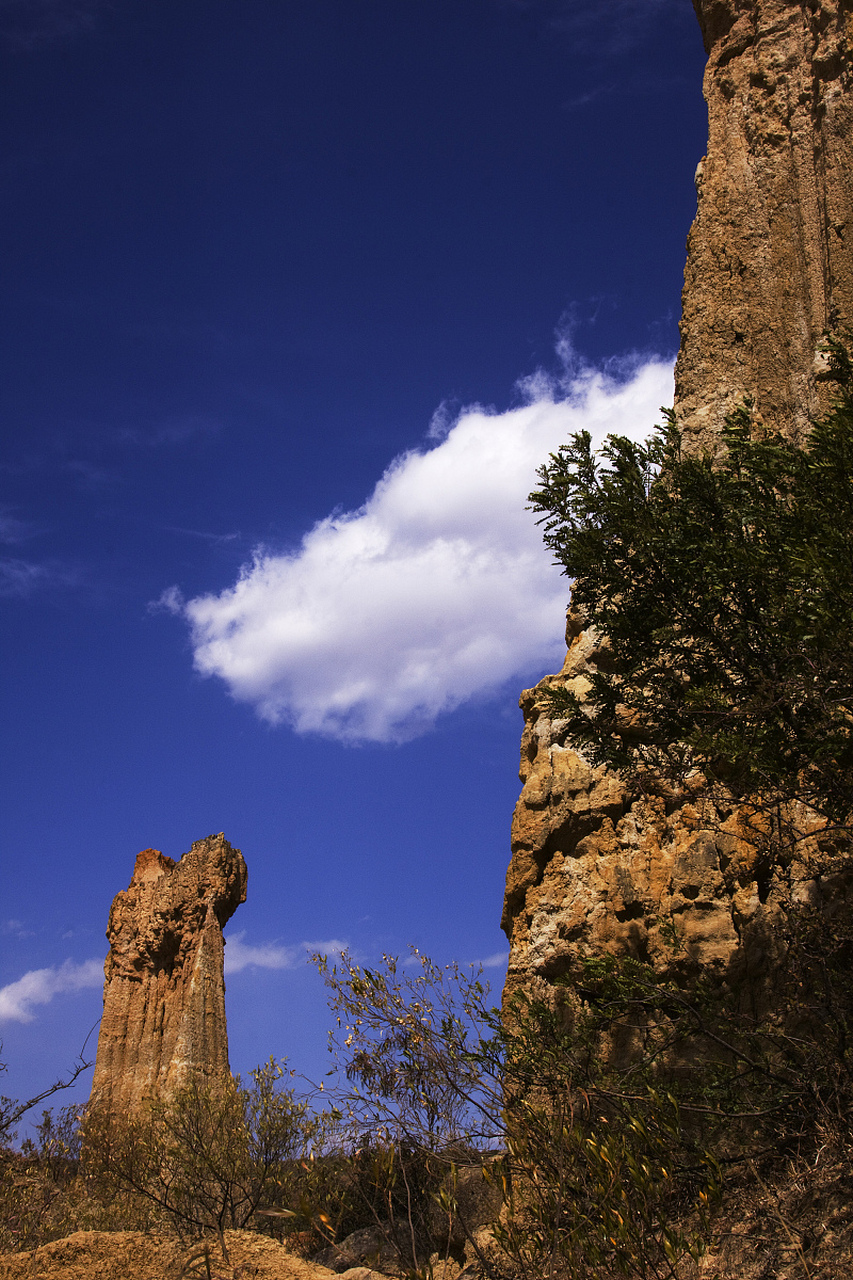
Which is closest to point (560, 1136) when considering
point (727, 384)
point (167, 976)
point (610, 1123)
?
point (610, 1123)

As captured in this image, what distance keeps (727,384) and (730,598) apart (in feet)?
16.3

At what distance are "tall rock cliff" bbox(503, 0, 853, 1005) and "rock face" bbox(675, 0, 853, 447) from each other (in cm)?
2

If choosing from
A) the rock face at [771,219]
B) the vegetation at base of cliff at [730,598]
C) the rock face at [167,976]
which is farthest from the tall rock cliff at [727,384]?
the rock face at [167,976]

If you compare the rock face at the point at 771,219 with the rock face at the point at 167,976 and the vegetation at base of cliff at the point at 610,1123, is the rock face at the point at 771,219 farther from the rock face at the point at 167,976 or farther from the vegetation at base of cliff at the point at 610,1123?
the rock face at the point at 167,976

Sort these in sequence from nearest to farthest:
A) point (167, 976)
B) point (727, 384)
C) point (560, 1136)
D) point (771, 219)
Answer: point (560, 1136), point (727, 384), point (771, 219), point (167, 976)

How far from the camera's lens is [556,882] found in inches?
426

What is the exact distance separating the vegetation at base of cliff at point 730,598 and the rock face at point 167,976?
46.1 ft

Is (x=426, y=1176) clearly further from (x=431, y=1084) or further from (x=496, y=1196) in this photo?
(x=431, y=1084)

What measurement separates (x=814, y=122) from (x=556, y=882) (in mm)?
10738

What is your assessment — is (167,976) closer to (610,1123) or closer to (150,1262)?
(150,1262)

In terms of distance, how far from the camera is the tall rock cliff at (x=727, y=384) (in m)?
9.40

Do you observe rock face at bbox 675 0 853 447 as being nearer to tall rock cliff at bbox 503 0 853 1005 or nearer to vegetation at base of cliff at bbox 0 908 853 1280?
tall rock cliff at bbox 503 0 853 1005

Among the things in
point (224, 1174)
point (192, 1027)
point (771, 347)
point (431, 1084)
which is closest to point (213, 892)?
point (192, 1027)

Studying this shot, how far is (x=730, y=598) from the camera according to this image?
315 inches
